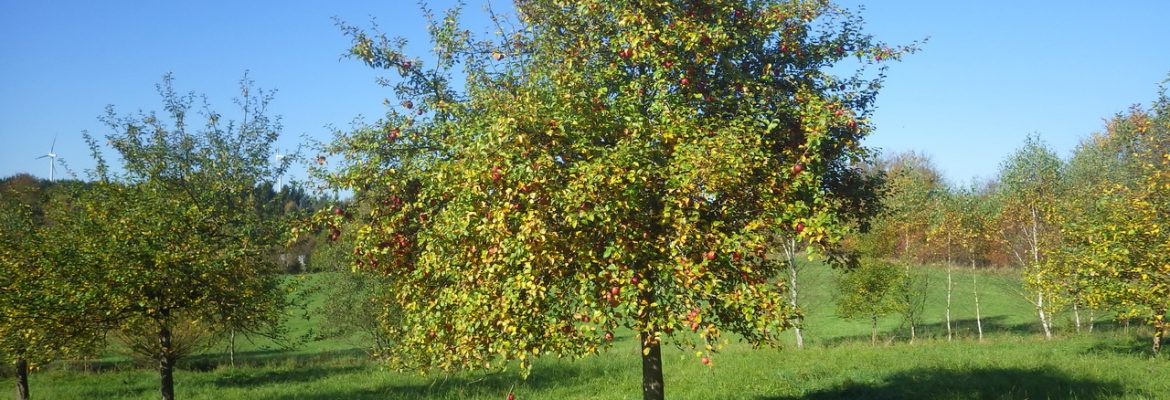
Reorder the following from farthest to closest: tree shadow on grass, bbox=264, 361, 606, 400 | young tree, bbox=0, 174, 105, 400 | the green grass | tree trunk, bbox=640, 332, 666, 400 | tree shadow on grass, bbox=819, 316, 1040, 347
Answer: tree shadow on grass, bbox=819, 316, 1040, 347
tree shadow on grass, bbox=264, 361, 606, 400
the green grass
young tree, bbox=0, 174, 105, 400
tree trunk, bbox=640, 332, 666, 400

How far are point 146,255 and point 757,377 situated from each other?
17199 mm

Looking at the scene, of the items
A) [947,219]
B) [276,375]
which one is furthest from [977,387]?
[276,375]

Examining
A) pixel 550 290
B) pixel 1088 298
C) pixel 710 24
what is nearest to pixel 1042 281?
pixel 1088 298

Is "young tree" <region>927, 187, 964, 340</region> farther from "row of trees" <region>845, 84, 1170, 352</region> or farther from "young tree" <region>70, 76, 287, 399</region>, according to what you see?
"young tree" <region>70, 76, 287, 399</region>

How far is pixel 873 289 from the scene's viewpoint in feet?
125

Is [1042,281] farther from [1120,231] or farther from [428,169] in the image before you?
[428,169]

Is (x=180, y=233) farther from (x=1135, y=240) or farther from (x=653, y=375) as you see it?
(x=1135, y=240)

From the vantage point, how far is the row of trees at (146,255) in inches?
635

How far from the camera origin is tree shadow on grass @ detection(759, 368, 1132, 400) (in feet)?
57.1

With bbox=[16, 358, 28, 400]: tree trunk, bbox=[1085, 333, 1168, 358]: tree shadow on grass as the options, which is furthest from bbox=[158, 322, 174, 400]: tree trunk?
bbox=[1085, 333, 1168, 358]: tree shadow on grass

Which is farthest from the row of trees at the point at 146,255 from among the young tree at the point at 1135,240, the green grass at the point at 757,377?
the young tree at the point at 1135,240

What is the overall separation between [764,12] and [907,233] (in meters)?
37.1

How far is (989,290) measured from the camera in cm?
6362

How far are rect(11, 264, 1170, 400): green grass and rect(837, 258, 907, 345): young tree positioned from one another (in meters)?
5.21
